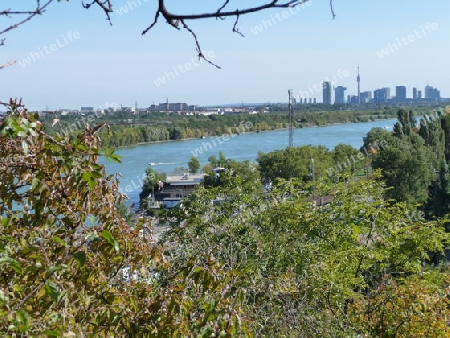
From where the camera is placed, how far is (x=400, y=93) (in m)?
117

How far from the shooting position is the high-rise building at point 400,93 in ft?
383

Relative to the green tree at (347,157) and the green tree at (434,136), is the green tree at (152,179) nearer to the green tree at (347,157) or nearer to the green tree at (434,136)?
the green tree at (347,157)

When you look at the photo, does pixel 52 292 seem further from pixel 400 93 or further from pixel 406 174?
pixel 400 93

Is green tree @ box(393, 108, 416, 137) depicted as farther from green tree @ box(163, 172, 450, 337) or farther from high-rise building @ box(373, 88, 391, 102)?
high-rise building @ box(373, 88, 391, 102)

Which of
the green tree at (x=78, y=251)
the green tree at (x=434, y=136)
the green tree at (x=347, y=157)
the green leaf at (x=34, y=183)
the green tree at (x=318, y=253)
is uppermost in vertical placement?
the green leaf at (x=34, y=183)

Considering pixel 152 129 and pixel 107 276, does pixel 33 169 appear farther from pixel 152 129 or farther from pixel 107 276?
pixel 152 129

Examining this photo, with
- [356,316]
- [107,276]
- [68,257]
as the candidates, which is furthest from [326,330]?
[68,257]

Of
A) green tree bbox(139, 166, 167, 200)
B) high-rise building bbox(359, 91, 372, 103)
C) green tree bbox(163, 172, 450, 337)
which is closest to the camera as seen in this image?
green tree bbox(163, 172, 450, 337)

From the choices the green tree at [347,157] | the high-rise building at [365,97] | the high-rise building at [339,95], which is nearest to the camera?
the green tree at [347,157]

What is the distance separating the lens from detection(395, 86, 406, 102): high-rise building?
11669 cm

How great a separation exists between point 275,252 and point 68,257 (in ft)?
12.6

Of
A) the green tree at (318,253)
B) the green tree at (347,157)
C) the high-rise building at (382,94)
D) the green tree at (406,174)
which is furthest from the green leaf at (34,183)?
the high-rise building at (382,94)

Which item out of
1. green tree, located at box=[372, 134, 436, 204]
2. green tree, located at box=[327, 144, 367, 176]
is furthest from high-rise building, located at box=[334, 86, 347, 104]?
green tree, located at box=[372, 134, 436, 204]

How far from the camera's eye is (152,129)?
44656 millimetres
